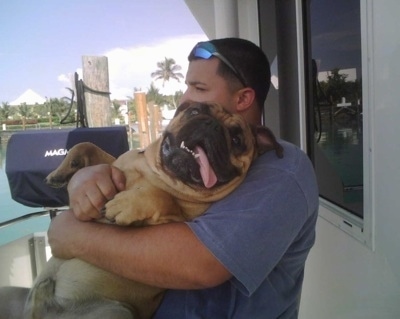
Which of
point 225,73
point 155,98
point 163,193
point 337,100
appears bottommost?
point 163,193

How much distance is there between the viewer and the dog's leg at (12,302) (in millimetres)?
1612

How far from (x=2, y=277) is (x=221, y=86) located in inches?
94.5

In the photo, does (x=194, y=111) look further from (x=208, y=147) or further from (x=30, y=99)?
(x=30, y=99)

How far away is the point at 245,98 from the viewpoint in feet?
5.75

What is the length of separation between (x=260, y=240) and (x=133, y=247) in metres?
0.37

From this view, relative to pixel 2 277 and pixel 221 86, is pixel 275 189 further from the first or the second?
pixel 2 277

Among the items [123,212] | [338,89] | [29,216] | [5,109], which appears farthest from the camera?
[5,109]

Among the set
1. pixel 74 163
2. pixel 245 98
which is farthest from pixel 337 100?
pixel 74 163

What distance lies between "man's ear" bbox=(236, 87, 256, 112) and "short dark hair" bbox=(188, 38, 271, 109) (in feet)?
0.08

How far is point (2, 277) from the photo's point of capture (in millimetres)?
3119

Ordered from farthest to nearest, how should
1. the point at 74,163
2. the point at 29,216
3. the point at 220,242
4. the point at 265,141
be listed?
the point at 29,216, the point at 74,163, the point at 265,141, the point at 220,242

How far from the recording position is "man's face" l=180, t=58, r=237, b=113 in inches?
65.2

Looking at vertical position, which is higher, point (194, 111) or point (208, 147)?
point (194, 111)

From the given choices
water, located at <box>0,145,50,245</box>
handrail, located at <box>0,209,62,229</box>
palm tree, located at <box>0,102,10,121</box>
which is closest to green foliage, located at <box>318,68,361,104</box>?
handrail, located at <box>0,209,62,229</box>
